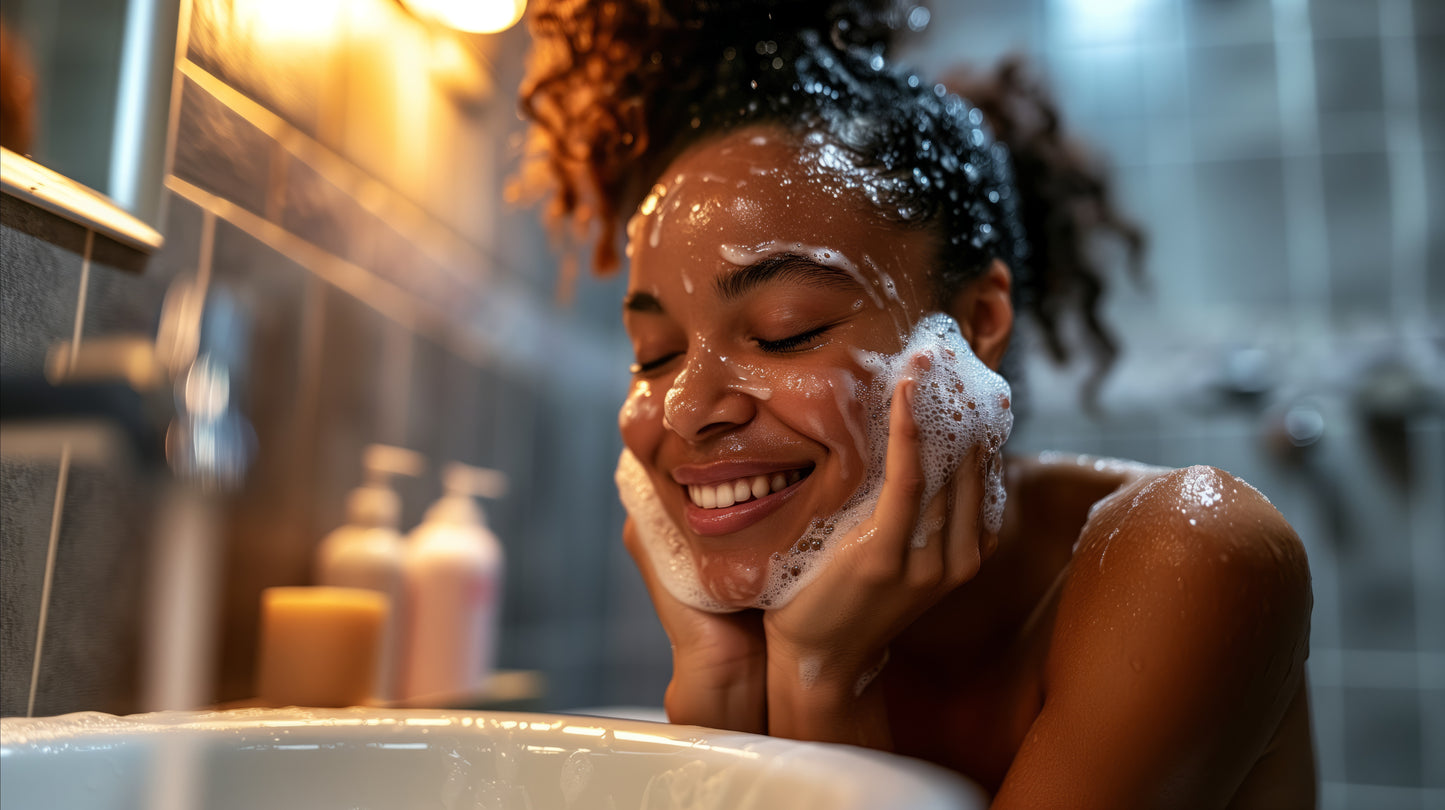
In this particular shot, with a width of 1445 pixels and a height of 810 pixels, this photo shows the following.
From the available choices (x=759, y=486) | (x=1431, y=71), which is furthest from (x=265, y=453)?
(x=1431, y=71)

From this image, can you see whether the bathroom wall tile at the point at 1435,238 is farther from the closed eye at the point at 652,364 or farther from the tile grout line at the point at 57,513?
the tile grout line at the point at 57,513

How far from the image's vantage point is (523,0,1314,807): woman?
1.99 feet

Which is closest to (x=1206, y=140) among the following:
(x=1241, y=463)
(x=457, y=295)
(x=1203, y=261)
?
(x=1203, y=261)

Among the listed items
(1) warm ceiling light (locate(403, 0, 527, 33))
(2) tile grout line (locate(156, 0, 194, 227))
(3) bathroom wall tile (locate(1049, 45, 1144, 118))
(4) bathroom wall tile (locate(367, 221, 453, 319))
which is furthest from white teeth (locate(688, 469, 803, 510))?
(3) bathroom wall tile (locate(1049, 45, 1144, 118))

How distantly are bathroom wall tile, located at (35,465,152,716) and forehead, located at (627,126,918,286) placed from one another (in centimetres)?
52

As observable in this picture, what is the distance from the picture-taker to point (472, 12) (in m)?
1.46

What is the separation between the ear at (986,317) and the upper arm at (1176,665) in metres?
0.22

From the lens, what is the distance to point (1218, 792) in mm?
626

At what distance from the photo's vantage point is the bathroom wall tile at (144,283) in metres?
0.87

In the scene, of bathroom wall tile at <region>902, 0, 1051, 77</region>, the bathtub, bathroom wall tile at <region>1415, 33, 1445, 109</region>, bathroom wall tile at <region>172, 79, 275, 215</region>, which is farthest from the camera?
bathroom wall tile at <region>902, 0, 1051, 77</region>

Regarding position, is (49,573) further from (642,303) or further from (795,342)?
(795,342)

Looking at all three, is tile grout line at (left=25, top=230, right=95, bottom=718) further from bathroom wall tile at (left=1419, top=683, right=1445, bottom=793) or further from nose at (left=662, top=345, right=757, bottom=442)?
bathroom wall tile at (left=1419, top=683, right=1445, bottom=793)

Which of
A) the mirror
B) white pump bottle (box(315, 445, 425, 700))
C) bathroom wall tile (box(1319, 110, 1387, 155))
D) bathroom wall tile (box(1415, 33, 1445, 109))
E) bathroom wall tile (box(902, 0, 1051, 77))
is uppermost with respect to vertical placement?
bathroom wall tile (box(902, 0, 1051, 77))

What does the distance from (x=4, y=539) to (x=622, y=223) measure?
1.99 feet
